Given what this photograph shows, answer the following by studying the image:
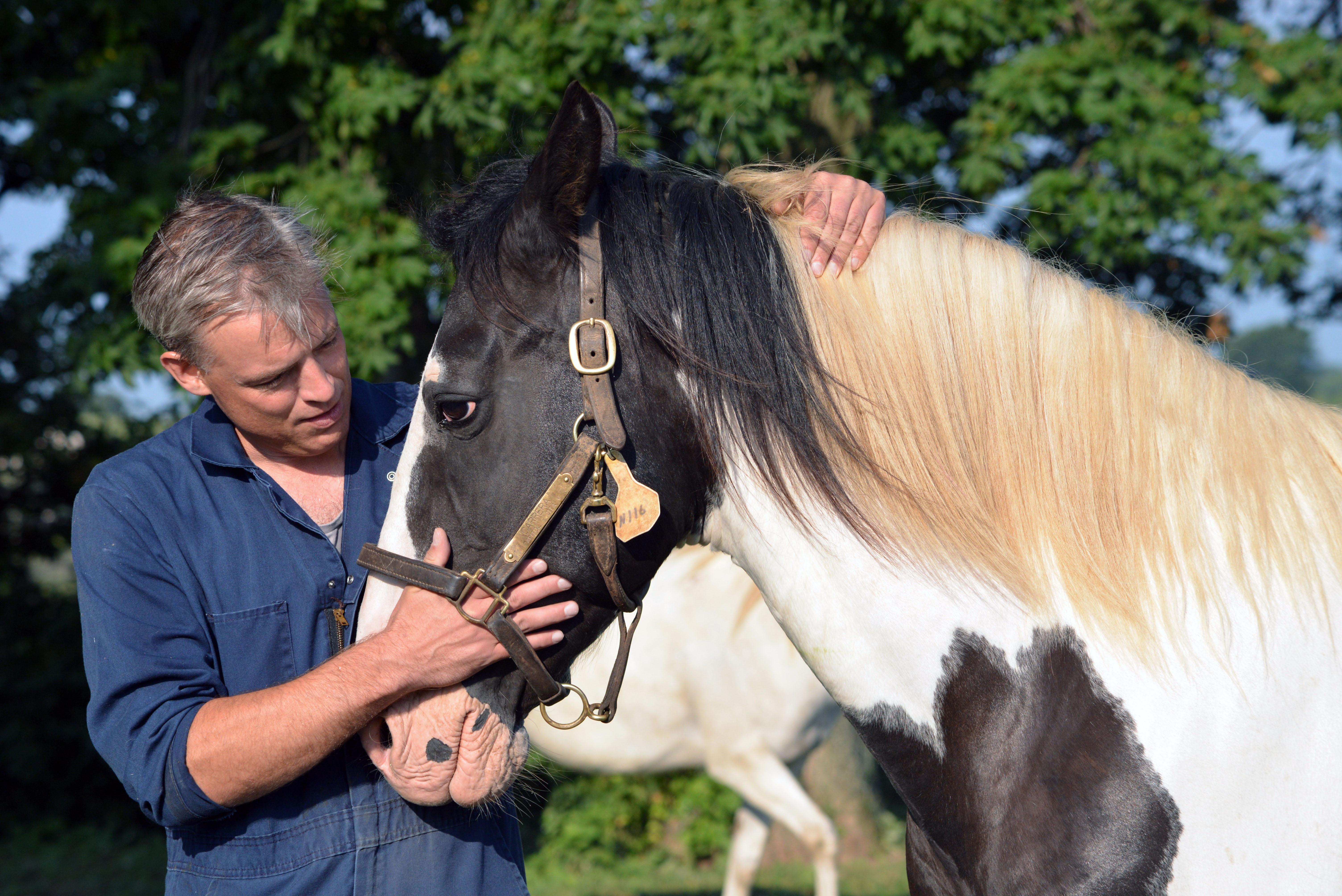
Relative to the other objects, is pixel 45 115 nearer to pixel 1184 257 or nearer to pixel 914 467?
pixel 914 467

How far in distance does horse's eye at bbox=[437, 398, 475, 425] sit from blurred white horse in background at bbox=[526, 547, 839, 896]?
293 centimetres

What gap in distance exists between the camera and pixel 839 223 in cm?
147

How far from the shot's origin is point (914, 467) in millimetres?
1387

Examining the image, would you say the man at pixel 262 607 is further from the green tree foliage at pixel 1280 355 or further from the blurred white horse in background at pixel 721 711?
the blurred white horse in background at pixel 721 711

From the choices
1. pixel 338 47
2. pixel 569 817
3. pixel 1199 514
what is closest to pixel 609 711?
pixel 1199 514

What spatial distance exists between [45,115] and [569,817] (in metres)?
5.35

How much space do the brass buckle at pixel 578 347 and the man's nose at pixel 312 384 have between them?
0.57m

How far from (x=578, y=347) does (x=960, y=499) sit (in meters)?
0.62

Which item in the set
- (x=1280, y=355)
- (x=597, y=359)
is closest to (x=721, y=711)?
(x=597, y=359)

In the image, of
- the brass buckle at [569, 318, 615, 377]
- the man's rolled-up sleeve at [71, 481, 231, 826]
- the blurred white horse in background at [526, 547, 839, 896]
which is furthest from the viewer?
the blurred white horse in background at [526, 547, 839, 896]

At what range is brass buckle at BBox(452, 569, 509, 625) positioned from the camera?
143 centimetres

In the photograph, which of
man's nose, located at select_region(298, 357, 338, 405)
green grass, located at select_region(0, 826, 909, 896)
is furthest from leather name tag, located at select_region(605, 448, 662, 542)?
green grass, located at select_region(0, 826, 909, 896)

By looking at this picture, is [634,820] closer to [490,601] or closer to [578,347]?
[490,601]

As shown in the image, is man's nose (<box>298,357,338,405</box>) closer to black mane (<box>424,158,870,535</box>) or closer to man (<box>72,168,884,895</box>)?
man (<box>72,168,884,895</box>)
